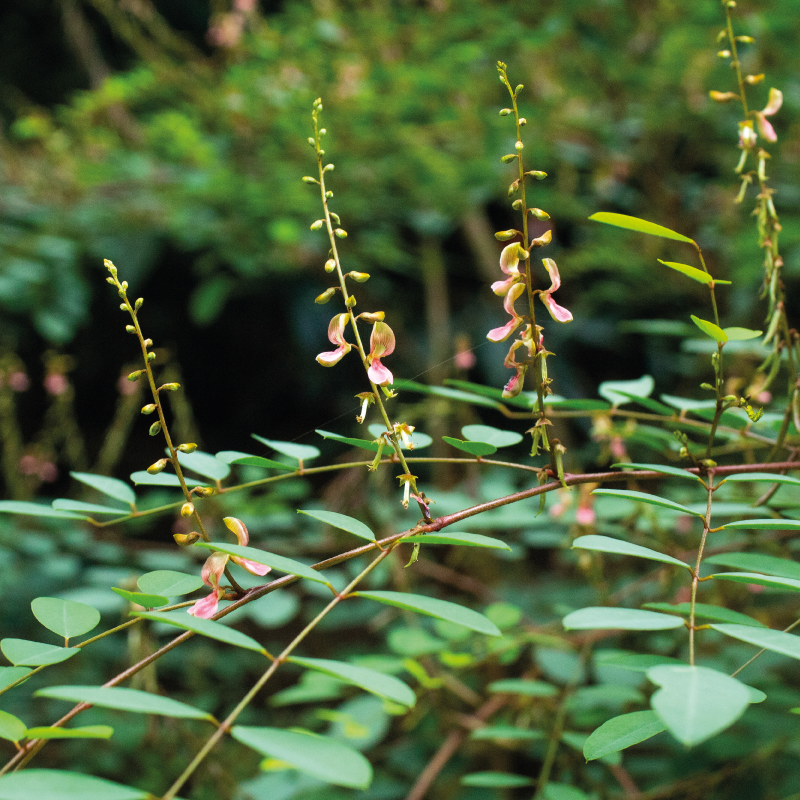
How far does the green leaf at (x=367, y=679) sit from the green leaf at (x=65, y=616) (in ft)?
0.54

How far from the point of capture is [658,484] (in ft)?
5.00

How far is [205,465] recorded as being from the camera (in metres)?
0.54

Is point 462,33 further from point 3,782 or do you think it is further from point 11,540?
point 3,782

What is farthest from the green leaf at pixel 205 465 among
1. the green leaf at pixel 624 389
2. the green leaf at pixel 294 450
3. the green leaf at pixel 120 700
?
the green leaf at pixel 624 389

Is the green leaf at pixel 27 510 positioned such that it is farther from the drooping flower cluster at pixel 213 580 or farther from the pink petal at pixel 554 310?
the pink petal at pixel 554 310

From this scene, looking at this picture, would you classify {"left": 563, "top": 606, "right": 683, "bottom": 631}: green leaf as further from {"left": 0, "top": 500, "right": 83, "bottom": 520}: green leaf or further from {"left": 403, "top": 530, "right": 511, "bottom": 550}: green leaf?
{"left": 0, "top": 500, "right": 83, "bottom": 520}: green leaf

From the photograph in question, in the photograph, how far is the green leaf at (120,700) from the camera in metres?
0.26

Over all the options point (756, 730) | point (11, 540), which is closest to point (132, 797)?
point (756, 730)

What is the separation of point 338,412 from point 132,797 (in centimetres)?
204

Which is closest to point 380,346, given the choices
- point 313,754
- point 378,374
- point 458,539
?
point 378,374

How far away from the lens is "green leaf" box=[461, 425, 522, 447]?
0.52 m

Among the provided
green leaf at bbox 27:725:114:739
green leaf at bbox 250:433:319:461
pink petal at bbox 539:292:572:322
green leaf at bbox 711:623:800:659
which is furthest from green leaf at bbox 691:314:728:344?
green leaf at bbox 27:725:114:739

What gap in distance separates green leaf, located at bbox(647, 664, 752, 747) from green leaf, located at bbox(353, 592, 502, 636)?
9 centimetres

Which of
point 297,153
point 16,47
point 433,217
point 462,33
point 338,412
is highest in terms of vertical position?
point 16,47
